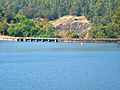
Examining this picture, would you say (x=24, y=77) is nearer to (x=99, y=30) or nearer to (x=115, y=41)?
(x=115, y=41)

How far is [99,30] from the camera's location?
172 metres

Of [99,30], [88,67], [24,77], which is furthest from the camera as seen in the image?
[99,30]

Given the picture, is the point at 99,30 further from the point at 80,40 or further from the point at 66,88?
the point at 66,88

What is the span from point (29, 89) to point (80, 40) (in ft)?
372

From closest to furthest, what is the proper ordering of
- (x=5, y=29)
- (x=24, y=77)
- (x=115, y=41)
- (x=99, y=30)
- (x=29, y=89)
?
(x=29, y=89), (x=24, y=77), (x=115, y=41), (x=99, y=30), (x=5, y=29)

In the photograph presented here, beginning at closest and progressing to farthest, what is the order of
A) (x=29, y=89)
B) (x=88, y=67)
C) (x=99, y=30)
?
(x=29, y=89) → (x=88, y=67) → (x=99, y=30)

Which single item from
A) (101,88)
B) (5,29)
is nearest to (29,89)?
(101,88)

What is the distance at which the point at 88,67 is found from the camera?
225ft

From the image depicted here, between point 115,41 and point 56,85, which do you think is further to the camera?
point 115,41

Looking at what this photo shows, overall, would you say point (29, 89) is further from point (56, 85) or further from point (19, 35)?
point (19, 35)

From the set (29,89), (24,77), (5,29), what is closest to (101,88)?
(29,89)

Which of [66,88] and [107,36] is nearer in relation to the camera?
[66,88]

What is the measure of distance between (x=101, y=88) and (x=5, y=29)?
5425 inches

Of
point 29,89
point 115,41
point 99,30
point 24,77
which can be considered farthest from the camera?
point 99,30
